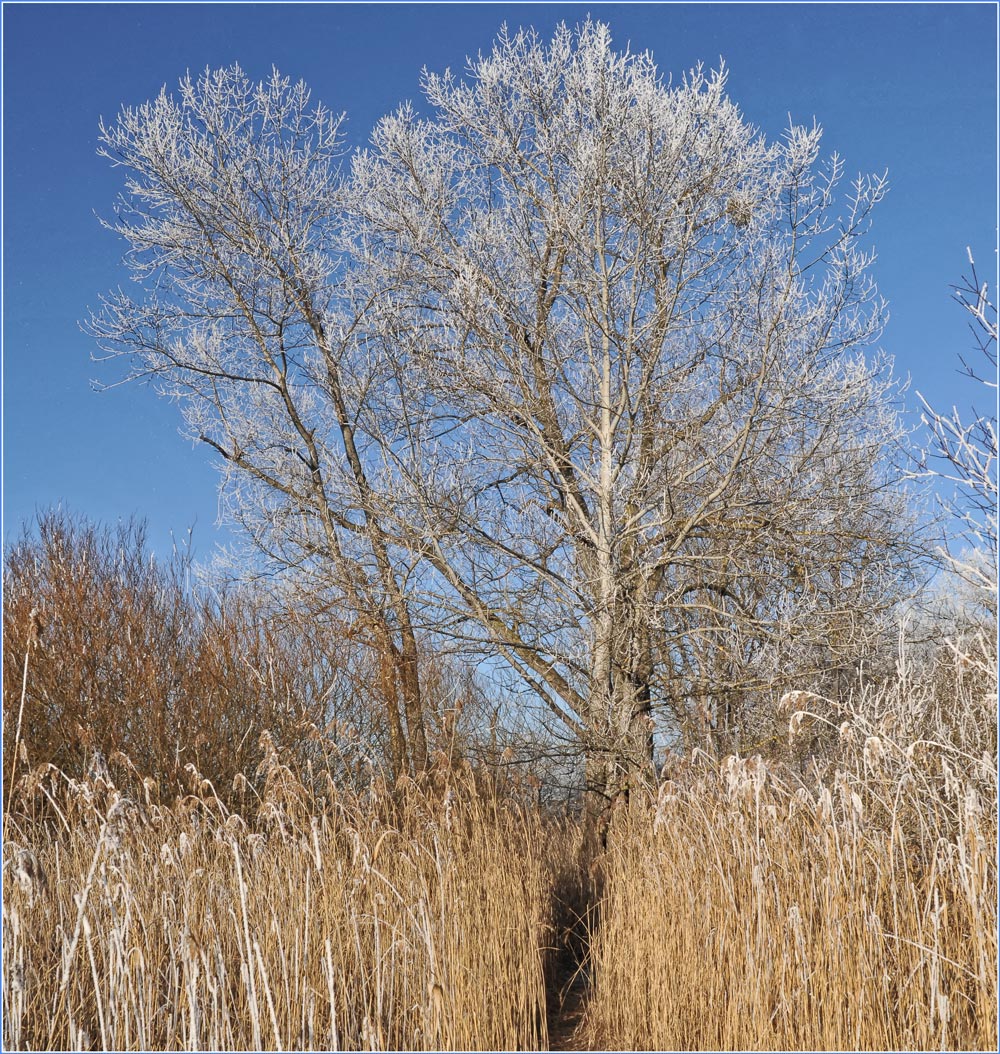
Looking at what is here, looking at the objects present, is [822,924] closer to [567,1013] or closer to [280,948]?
[280,948]

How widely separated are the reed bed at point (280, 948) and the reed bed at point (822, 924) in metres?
0.58

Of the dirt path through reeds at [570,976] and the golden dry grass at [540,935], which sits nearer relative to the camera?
the golden dry grass at [540,935]

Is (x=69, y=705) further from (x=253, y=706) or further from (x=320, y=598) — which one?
(x=320, y=598)

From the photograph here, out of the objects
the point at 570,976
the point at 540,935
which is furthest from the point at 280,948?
the point at 570,976

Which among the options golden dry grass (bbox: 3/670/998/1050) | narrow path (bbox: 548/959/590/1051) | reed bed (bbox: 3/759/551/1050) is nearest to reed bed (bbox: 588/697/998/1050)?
golden dry grass (bbox: 3/670/998/1050)

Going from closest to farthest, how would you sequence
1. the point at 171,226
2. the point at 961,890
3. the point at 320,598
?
the point at 961,890
the point at 320,598
the point at 171,226

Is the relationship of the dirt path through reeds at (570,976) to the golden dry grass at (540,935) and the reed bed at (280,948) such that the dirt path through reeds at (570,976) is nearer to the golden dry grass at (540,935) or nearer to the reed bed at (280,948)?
the golden dry grass at (540,935)

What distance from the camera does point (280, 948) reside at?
346 centimetres

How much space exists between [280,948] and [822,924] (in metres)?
1.87

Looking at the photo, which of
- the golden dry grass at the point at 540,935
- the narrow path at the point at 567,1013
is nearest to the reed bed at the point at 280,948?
the golden dry grass at the point at 540,935

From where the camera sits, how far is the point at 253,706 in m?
9.41

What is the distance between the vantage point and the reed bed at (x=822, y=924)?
124 inches

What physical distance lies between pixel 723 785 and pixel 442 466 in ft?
16.0

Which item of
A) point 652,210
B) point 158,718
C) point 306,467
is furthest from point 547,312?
point 158,718
